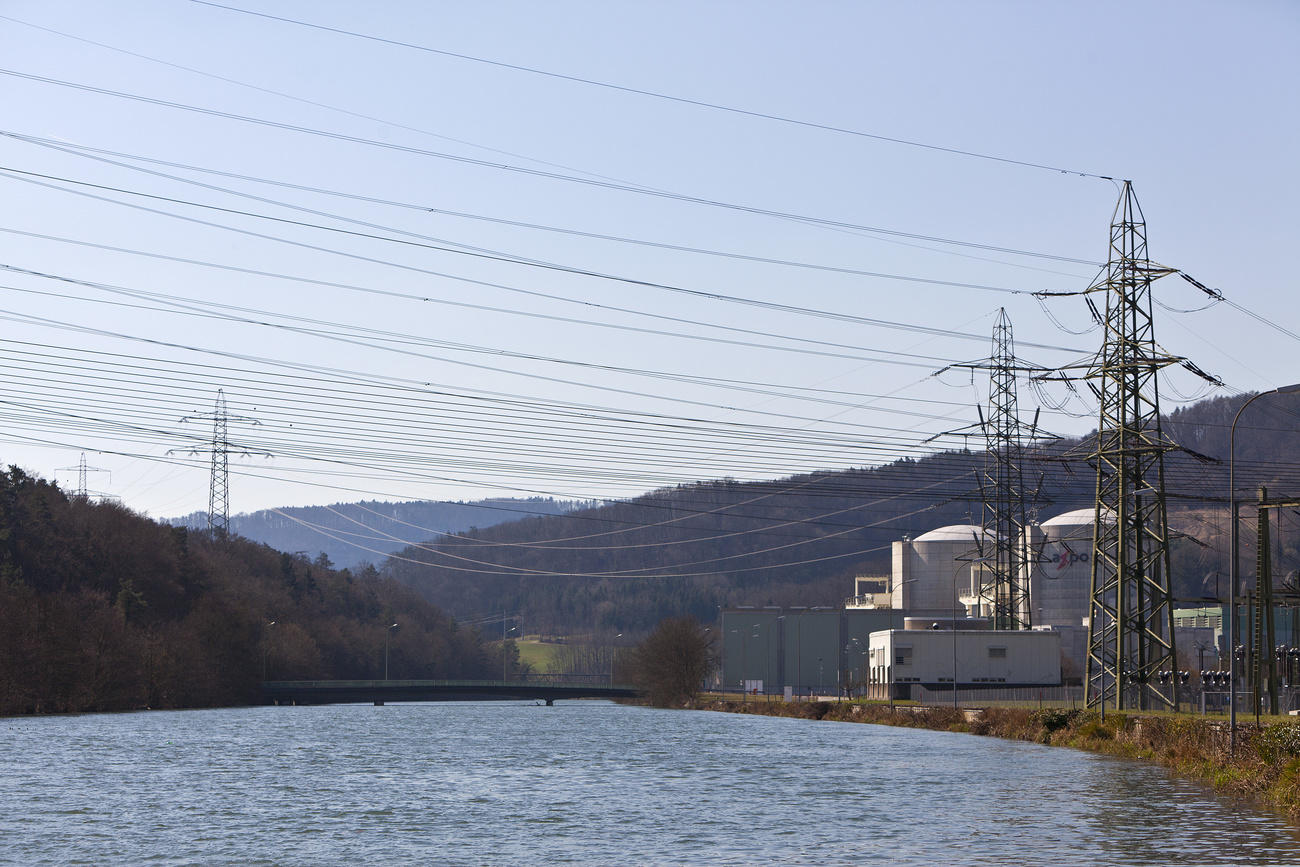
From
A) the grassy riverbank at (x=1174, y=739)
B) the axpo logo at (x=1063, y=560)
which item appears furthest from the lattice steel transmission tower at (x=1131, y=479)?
the axpo logo at (x=1063, y=560)

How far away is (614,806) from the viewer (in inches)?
1770

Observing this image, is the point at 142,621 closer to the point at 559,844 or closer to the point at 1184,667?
the point at 1184,667

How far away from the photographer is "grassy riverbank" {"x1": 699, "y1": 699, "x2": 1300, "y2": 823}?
1603 inches

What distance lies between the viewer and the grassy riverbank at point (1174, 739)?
4072 centimetres

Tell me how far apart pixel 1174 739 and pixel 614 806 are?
2269 centimetres

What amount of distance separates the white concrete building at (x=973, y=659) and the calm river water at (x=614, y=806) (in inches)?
1491

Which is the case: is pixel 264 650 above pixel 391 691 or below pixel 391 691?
above

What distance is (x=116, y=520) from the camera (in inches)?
5433

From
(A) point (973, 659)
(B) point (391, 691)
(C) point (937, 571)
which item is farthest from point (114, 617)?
(C) point (937, 571)

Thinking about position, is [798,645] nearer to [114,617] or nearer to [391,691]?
[391,691]

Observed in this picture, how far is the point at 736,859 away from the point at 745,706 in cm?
11020

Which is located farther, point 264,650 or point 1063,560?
point 264,650

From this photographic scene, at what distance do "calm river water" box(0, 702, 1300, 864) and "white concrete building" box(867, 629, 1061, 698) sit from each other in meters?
37.9

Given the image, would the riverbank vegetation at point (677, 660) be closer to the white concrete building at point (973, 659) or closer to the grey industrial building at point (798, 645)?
the grey industrial building at point (798, 645)
